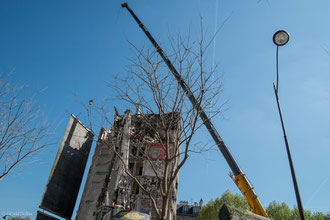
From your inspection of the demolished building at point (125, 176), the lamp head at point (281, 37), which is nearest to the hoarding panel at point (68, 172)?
the demolished building at point (125, 176)

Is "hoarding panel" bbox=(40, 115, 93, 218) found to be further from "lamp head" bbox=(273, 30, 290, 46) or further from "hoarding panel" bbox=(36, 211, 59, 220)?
"lamp head" bbox=(273, 30, 290, 46)

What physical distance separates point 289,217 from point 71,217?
26.3 meters

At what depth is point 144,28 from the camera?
90.0ft

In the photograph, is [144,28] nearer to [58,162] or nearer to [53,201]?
[58,162]

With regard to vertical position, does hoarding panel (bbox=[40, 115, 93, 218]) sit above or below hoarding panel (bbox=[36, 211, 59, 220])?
above

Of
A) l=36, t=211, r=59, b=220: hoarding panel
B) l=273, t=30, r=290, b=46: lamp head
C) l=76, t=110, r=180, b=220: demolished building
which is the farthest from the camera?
l=36, t=211, r=59, b=220: hoarding panel

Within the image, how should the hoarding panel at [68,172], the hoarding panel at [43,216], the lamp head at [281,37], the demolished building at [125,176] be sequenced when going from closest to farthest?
the lamp head at [281,37] < the demolished building at [125,176] < the hoarding panel at [43,216] < the hoarding panel at [68,172]

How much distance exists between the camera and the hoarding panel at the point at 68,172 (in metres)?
23.8

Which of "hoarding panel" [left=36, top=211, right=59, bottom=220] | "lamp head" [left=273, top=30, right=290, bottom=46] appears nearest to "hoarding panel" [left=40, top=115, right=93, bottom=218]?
"hoarding panel" [left=36, top=211, right=59, bottom=220]

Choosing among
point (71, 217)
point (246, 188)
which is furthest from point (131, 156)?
point (246, 188)

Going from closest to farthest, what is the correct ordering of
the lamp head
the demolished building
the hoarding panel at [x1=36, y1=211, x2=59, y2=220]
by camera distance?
the lamp head
the demolished building
the hoarding panel at [x1=36, y1=211, x2=59, y2=220]

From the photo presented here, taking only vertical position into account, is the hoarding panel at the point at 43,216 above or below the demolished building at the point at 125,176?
below

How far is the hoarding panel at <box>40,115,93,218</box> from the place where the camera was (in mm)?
23844

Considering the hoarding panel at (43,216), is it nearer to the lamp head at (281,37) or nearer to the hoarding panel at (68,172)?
the hoarding panel at (68,172)
